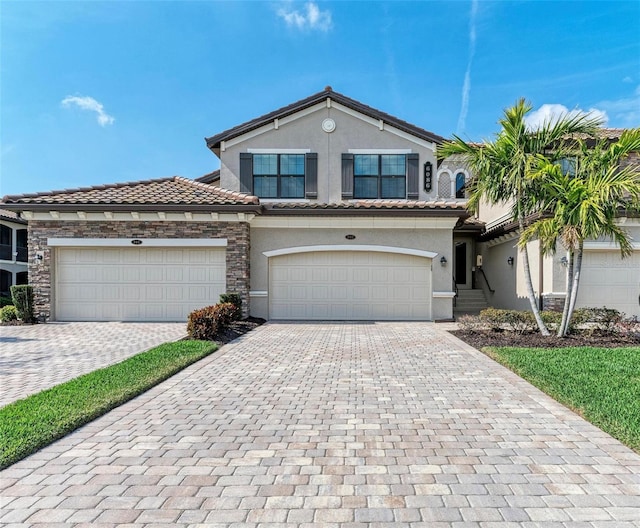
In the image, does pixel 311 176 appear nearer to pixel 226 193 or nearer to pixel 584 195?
pixel 226 193

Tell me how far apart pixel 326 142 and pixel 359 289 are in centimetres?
599

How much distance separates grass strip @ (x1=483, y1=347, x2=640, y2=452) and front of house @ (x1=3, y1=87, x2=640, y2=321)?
5500 mm

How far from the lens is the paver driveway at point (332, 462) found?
274 cm

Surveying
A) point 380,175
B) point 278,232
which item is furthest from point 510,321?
point 278,232

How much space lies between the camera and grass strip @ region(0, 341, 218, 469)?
377 cm

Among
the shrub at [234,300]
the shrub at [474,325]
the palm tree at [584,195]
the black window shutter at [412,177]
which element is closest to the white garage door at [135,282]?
the shrub at [234,300]

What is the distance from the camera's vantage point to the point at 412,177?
14.4 meters

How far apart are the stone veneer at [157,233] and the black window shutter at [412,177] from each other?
6561 mm

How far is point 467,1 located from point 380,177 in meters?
6.00

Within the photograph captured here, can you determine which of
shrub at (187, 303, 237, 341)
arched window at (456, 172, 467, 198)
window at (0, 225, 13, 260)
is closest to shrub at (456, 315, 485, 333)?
shrub at (187, 303, 237, 341)

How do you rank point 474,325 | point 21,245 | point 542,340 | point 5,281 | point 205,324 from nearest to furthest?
point 542,340 < point 205,324 < point 474,325 < point 5,281 < point 21,245

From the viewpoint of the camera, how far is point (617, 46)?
11039mm

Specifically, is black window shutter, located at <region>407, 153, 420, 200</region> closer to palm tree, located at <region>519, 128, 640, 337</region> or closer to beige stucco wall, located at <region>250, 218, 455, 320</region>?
beige stucco wall, located at <region>250, 218, 455, 320</region>

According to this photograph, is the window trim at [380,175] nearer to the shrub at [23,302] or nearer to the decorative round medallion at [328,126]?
the decorative round medallion at [328,126]
